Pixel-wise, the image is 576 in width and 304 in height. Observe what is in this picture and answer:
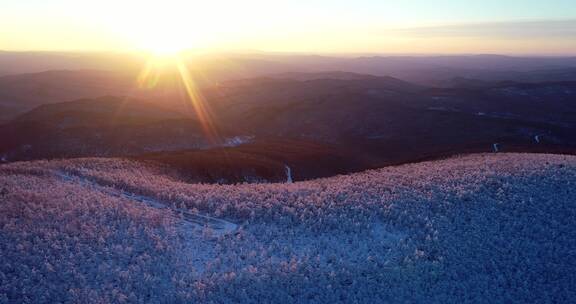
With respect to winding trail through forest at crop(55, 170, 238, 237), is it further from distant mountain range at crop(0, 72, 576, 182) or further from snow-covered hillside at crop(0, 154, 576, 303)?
distant mountain range at crop(0, 72, 576, 182)

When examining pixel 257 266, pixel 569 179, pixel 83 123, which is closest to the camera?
pixel 257 266

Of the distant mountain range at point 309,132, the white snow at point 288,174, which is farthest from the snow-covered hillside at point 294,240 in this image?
the white snow at point 288,174

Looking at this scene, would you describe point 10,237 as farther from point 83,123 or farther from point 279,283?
point 83,123

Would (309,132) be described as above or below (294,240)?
below

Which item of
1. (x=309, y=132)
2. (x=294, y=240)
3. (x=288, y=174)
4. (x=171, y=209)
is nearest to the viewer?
(x=294, y=240)

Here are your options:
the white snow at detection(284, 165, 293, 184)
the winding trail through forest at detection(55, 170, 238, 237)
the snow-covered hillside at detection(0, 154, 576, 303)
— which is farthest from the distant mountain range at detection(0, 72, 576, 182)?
the snow-covered hillside at detection(0, 154, 576, 303)

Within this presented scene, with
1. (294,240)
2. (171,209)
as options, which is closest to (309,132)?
(171,209)

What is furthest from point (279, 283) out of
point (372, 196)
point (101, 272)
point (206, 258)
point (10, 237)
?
point (10, 237)

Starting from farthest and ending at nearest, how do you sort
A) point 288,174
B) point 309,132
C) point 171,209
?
point 309,132
point 288,174
point 171,209

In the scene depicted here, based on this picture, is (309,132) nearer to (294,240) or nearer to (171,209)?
(171,209)
